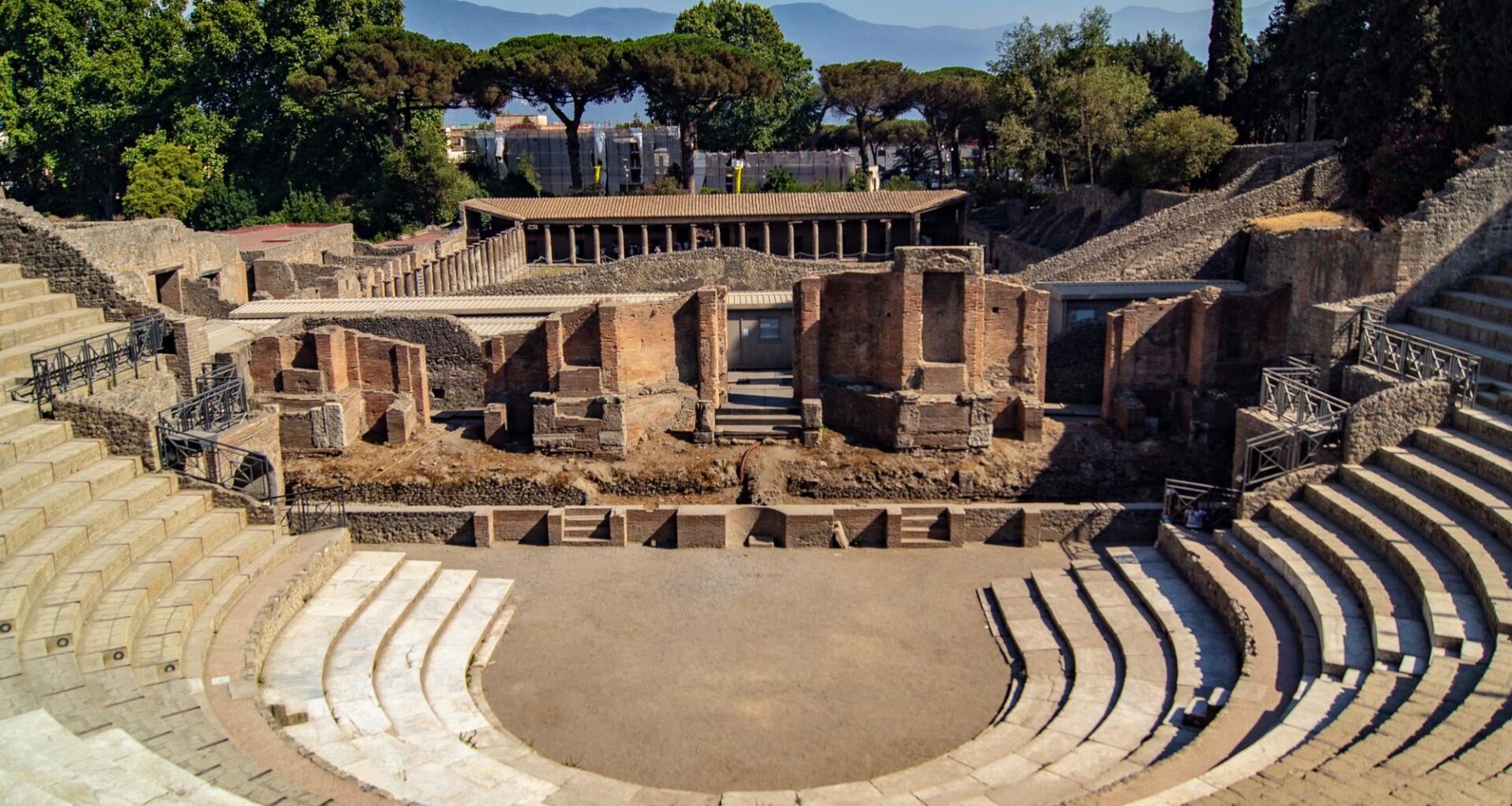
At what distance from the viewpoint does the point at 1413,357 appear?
17719mm

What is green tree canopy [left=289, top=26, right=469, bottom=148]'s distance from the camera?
50.2 metres

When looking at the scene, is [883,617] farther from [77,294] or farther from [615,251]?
[615,251]

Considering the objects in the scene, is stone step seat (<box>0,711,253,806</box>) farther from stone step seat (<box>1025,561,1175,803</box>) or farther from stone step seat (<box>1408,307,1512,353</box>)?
stone step seat (<box>1408,307,1512,353</box>)

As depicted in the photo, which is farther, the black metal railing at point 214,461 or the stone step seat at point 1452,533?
the black metal railing at point 214,461

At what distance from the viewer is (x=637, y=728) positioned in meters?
13.8

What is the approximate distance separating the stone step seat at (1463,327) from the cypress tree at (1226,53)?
92.5ft

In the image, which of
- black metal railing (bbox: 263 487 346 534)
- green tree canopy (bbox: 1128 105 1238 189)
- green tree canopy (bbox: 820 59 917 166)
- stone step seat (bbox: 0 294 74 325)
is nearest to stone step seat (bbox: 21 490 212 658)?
black metal railing (bbox: 263 487 346 534)

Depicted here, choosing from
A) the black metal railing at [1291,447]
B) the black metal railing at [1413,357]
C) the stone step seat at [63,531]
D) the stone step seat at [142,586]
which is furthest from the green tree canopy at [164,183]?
the black metal railing at [1413,357]

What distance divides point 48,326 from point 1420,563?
18.8 metres

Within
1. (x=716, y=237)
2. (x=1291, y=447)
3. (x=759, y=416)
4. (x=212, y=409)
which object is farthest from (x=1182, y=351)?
(x=716, y=237)

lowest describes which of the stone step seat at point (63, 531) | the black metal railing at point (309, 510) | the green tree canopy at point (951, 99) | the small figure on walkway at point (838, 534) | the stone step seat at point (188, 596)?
the small figure on walkway at point (838, 534)

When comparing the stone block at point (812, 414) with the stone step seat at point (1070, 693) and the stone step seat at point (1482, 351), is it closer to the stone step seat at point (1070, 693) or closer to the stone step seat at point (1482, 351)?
the stone step seat at point (1070, 693)

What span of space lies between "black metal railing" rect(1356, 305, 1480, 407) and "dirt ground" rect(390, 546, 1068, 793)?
5729 millimetres

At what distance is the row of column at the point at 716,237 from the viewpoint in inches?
1902
